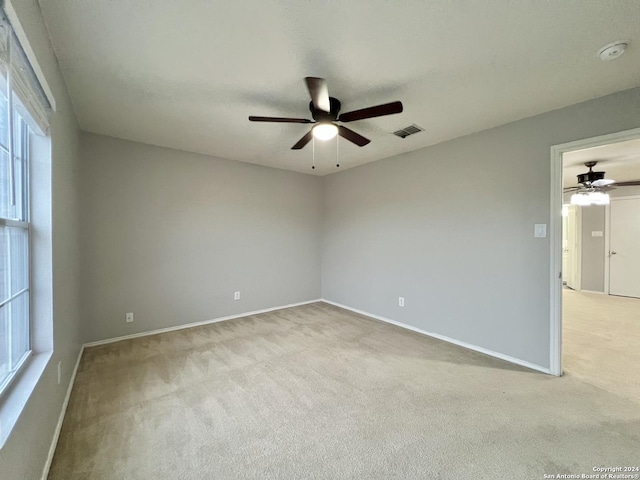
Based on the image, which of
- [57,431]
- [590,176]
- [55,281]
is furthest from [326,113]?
[590,176]

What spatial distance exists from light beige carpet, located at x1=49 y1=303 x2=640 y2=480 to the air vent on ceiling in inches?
97.2

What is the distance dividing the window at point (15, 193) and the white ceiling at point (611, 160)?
4343mm

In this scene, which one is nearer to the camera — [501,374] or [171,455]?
[171,455]

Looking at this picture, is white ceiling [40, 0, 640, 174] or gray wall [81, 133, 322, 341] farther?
gray wall [81, 133, 322, 341]

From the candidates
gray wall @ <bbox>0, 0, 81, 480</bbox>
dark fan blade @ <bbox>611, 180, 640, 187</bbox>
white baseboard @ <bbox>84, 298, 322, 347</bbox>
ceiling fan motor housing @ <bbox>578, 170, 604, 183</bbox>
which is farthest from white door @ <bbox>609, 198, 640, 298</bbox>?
gray wall @ <bbox>0, 0, 81, 480</bbox>

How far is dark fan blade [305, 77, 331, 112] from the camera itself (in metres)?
1.72

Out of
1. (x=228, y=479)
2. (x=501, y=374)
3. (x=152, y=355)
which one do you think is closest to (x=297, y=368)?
(x=228, y=479)

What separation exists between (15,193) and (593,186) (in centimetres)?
697

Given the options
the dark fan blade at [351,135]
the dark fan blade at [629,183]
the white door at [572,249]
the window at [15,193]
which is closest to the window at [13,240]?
the window at [15,193]

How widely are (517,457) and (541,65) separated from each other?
2.52m

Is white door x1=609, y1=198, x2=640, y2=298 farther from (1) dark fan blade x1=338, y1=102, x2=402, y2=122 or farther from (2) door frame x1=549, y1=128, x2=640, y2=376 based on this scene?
(1) dark fan blade x1=338, y1=102, x2=402, y2=122

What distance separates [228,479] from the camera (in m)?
1.39

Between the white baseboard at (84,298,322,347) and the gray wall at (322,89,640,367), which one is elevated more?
the gray wall at (322,89,640,367)

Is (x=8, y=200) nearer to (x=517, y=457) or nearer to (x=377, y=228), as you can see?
(x=517, y=457)
